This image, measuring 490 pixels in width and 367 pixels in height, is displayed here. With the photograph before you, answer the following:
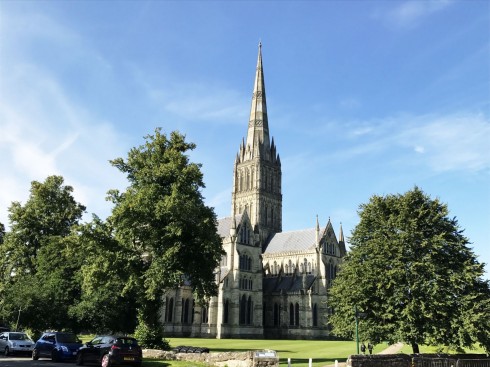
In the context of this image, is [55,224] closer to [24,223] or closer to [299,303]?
[24,223]

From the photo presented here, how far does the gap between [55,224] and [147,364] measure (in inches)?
1431

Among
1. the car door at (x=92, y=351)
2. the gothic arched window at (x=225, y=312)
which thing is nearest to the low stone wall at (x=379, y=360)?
the car door at (x=92, y=351)

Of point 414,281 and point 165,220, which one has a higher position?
point 165,220

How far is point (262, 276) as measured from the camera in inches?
3142

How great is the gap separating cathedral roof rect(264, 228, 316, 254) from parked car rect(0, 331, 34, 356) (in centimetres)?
5866

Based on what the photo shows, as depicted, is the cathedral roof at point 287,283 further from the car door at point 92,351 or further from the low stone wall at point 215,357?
the car door at point 92,351

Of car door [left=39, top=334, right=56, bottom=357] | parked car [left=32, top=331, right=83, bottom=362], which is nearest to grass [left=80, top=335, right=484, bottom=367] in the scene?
parked car [left=32, top=331, right=83, bottom=362]

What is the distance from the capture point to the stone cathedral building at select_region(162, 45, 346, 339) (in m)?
71.2

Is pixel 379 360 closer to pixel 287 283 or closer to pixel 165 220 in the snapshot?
pixel 165 220

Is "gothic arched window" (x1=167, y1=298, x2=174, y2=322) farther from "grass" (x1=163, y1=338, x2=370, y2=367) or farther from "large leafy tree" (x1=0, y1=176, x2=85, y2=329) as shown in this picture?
"large leafy tree" (x1=0, y1=176, x2=85, y2=329)

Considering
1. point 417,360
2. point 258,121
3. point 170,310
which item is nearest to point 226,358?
point 417,360

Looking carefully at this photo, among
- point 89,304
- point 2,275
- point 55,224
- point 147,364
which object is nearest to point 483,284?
point 147,364

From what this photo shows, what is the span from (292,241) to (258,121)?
3024cm

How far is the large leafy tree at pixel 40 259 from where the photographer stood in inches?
1620
